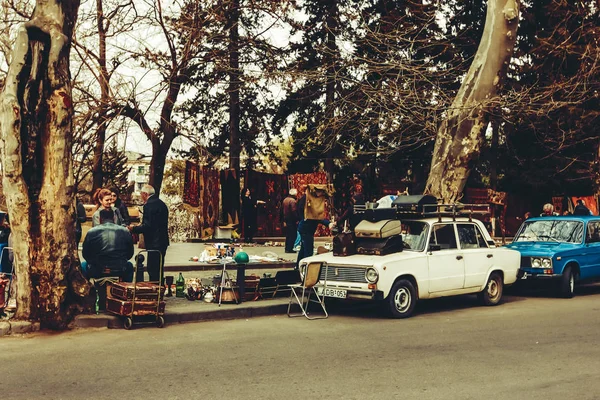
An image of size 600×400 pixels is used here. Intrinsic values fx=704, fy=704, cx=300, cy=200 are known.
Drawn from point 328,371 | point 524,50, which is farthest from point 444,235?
point 524,50

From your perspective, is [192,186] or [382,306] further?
[192,186]

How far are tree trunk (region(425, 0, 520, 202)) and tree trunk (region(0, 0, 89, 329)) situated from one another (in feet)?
31.4

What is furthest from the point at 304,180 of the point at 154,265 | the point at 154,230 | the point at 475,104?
the point at 154,265

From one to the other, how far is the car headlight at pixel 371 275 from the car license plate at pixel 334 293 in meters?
0.49

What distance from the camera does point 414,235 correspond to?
12.3 meters

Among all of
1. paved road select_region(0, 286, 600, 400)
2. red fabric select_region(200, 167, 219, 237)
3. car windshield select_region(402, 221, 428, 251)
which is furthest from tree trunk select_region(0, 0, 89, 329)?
red fabric select_region(200, 167, 219, 237)

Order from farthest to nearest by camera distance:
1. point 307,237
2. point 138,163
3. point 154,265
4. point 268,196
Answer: point 138,163
point 268,196
point 307,237
point 154,265

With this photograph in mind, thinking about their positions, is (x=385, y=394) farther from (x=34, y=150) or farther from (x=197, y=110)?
(x=197, y=110)

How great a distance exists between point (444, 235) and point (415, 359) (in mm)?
4716

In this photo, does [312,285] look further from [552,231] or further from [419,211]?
[552,231]

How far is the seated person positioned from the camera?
10.8 meters

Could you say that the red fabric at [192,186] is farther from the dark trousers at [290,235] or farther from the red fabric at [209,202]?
the dark trousers at [290,235]

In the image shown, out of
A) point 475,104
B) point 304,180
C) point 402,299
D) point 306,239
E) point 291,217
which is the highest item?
point 475,104

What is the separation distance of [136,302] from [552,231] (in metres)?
9.44
